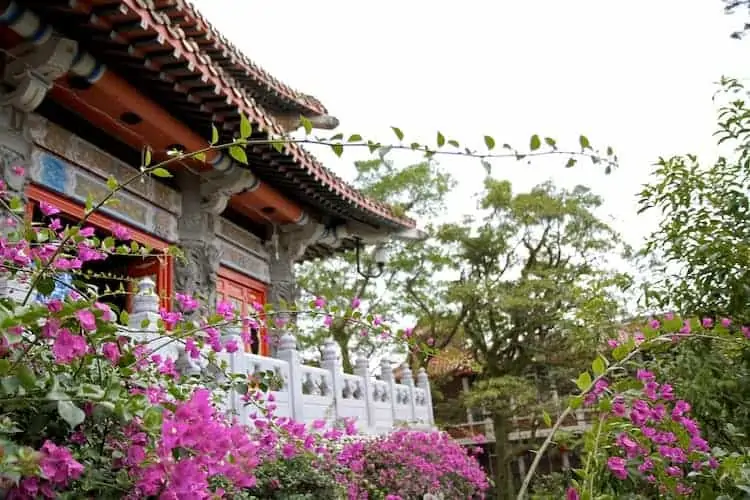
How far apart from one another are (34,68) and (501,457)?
14466mm

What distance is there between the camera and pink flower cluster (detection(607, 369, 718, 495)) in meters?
2.25

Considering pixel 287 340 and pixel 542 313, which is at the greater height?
pixel 542 313

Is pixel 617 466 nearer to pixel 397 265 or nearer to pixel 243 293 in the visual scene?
pixel 243 293

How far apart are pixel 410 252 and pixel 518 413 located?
4.44 metres

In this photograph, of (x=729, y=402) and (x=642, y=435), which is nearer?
(x=642, y=435)

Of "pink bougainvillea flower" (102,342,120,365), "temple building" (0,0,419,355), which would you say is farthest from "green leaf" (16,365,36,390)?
"temple building" (0,0,419,355)

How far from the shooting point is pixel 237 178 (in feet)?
20.3

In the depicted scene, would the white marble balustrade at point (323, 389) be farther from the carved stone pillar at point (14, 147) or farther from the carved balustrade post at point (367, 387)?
the carved stone pillar at point (14, 147)

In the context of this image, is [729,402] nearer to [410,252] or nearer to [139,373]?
[139,373]

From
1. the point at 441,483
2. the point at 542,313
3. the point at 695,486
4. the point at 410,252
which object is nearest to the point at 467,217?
the point at 410,252

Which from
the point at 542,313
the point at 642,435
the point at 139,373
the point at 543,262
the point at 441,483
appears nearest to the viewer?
the point at 139,373

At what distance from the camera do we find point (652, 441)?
2.46 meters

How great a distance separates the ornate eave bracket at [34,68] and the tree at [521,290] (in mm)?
12136

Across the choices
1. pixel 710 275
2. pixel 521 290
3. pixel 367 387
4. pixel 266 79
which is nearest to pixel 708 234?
pixel 710 275
